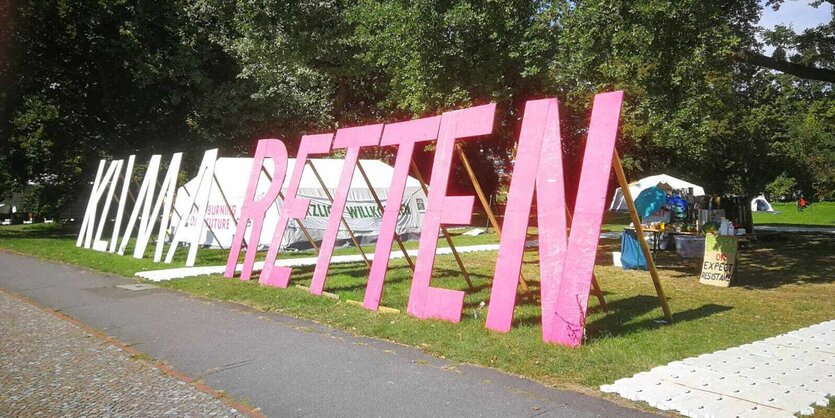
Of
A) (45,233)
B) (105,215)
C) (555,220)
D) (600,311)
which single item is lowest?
(600,311)

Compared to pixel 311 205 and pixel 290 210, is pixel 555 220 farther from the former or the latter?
pixel 311 205

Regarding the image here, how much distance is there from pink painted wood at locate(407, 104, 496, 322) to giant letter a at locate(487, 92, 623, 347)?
0.58m

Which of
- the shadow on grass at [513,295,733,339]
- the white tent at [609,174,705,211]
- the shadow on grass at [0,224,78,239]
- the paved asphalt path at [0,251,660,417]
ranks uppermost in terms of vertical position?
the white tent at [609,174,705,211]

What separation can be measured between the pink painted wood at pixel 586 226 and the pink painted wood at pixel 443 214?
1.38 m

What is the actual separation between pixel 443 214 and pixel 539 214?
4.79 ft

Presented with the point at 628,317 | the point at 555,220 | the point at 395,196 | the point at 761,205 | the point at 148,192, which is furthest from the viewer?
the point at 761,205

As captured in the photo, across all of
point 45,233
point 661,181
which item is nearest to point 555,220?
point 661,181

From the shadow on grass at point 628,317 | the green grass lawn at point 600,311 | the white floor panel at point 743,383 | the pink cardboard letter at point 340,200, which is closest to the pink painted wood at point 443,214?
the green grass lawn at point 600,311

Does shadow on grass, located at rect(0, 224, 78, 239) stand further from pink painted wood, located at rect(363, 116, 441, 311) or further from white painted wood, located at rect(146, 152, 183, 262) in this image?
pink painted wood, located at rect(363, 116, 441, 311)

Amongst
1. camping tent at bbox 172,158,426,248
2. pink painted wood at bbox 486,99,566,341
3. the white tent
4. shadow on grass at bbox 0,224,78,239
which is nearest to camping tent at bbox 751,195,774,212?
the white tent

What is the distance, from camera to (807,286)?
10297mm

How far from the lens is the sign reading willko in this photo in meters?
10.4

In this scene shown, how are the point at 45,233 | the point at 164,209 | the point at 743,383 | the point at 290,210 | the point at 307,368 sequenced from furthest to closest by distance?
the point at 45,233, the point at 164,209, the point at 290,210, the point at 307,368, the point at 743,383

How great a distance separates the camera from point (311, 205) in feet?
60.1
